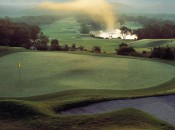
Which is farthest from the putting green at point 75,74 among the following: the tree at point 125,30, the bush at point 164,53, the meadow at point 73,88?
the tree at point 125,30

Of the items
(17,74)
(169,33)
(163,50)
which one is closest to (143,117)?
(17,74)

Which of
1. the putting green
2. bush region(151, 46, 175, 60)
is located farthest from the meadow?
bush region(151, 46, 175, 60)

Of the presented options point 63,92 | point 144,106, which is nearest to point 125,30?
point 63,92

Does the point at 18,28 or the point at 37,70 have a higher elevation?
the point at 18,28

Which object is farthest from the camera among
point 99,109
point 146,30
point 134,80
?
point 146,30

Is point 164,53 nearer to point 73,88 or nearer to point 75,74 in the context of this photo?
point 75,74

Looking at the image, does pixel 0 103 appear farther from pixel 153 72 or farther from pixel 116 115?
pixel 153 72
